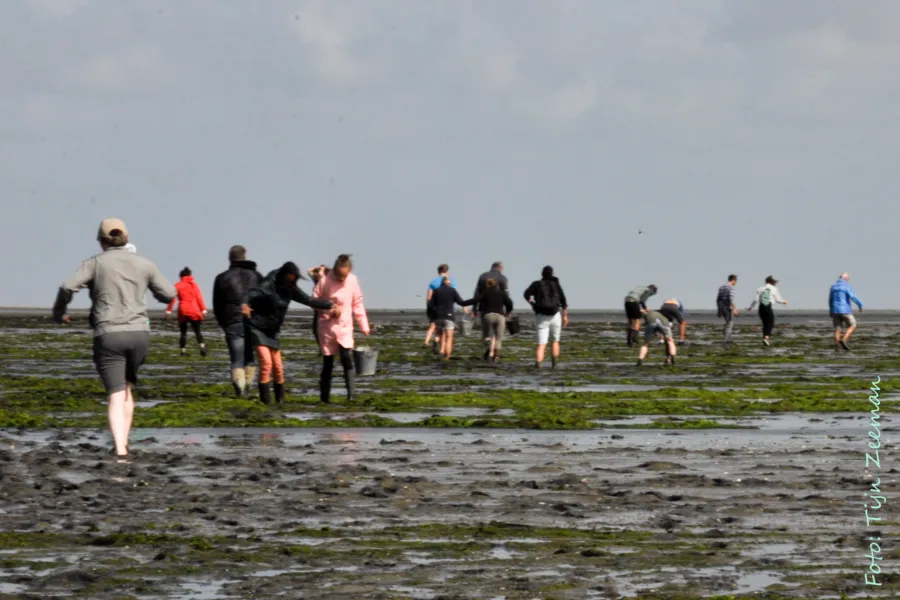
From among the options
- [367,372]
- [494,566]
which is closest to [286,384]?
[367,372]

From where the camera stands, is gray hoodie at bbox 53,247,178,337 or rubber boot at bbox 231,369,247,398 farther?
rubber boot at bbox 231,369,247,398

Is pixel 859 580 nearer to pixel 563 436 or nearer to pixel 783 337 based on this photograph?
pixel 563 436

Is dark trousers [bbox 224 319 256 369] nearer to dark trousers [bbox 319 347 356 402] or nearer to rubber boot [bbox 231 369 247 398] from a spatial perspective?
rubber boot [bbox 231 369 247 398]

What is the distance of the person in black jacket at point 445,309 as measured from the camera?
3278 cm

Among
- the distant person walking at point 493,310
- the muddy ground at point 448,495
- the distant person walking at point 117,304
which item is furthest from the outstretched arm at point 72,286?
the distant person walking at point 493,310

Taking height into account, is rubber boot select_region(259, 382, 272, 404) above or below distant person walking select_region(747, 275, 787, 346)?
below

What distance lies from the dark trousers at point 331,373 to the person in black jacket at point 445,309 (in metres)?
12.0

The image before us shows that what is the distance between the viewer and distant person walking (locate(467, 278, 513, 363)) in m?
31.8

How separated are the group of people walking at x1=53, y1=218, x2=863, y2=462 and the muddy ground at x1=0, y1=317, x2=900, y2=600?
649 millimetres

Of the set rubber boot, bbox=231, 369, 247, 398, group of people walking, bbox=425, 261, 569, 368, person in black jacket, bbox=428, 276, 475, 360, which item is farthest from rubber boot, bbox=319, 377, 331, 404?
person in black jacket, bbox=428, 276, 475, 360

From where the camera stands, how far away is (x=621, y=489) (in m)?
11.7

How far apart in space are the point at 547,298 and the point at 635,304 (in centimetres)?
836

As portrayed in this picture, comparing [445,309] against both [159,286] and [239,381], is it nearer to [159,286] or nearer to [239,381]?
[239,381]

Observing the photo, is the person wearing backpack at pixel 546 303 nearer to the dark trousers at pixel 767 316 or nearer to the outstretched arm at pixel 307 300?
the outstretched arm at pixel 307 300
